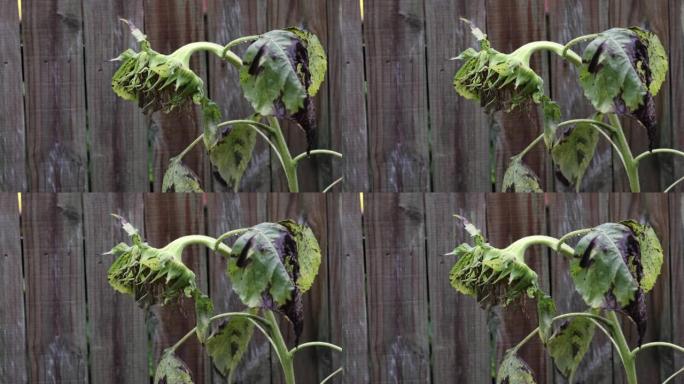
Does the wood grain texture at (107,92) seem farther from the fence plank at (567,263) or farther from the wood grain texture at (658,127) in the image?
the wood grain texture at (658,127)

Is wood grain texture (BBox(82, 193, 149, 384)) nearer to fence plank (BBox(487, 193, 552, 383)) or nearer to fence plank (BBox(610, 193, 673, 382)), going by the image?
fence plank (BBox(487, 193, 552, 383))

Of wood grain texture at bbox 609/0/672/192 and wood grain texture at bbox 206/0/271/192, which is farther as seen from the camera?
wood grain texture at bbox 609/0/672/192

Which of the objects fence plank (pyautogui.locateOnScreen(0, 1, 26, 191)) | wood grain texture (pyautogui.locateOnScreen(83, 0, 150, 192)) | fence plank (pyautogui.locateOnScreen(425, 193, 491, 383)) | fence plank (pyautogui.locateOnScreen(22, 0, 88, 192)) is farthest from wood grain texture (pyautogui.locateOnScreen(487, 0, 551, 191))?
fence plank (pyautogui.locateOnScreen(0, 1, 26, 191))

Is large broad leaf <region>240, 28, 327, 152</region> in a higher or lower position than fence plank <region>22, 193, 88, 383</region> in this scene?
higher

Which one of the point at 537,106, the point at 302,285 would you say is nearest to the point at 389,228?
the point at 302,285

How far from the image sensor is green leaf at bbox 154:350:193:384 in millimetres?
2422

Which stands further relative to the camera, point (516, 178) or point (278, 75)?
point (516, 178)

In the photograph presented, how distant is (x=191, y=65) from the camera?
245cm

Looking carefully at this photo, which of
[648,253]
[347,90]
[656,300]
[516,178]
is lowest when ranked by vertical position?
[656,300]

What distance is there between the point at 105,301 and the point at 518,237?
970 millimetres

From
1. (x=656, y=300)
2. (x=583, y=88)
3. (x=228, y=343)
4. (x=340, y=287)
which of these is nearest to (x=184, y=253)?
(x=228, y=343)

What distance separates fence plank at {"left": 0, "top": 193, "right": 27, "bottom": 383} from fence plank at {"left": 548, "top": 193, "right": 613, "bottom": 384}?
1.23 meters

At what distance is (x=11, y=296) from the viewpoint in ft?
7.91

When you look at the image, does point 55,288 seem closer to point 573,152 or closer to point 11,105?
point 11,105
